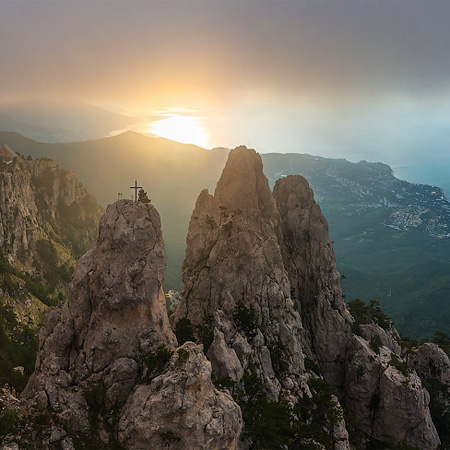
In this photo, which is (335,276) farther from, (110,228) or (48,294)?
A: (48,294)

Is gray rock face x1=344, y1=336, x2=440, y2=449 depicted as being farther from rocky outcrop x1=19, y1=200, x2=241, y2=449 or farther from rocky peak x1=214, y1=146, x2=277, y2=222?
rocky outcrop x1=19, y1=200, x2=241, y2=449

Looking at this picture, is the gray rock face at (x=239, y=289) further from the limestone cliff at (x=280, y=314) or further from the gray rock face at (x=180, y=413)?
the gray rock face at (x=180, y=413)

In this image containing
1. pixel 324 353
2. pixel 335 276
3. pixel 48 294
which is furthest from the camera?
pixel 48 294

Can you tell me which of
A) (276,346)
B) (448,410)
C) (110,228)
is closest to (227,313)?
(276,346)

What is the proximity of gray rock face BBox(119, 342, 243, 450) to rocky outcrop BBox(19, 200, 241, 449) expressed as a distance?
0.08 m

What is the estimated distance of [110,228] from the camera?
3978cm

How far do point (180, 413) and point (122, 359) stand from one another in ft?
29.4

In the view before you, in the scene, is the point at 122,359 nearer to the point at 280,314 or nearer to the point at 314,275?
the point at 280,314

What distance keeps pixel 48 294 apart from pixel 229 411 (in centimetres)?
13792

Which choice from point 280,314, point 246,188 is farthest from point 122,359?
point 246,188

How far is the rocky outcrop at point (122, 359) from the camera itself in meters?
29.9

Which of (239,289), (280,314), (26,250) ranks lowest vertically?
(26,250)

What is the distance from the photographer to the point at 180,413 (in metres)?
29.2

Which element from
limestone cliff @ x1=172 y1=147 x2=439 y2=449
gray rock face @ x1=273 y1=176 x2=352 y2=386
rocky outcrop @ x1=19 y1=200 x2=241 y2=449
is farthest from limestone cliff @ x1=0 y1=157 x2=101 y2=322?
gray rock face @ x1=273 y1=176 x2=352 y2=386
